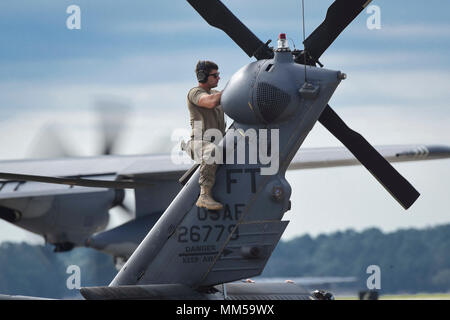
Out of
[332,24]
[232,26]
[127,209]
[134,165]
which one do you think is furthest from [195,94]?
[127,209]

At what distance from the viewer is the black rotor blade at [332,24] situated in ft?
26.7

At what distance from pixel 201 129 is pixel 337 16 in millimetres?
1854

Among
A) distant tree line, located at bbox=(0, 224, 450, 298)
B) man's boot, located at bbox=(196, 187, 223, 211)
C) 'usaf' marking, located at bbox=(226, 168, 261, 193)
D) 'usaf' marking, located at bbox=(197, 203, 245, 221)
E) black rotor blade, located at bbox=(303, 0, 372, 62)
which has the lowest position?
'usaf' marking, located at bbox=(197, 203, 245, 221)

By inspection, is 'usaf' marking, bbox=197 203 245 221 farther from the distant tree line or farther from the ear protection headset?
the distant tree line

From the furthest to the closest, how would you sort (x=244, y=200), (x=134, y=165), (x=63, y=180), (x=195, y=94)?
1. (x=134, y=165)
2. (x=195, y=94)
3. (x=63, y=180)
4. (x=244, y=200)

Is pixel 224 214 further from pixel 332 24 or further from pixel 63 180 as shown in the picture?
pixel 332 24

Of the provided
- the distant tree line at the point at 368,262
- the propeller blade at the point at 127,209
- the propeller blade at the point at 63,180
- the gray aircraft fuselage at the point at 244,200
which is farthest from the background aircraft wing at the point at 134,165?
the gray aircraft fuselage at the point at 244,200

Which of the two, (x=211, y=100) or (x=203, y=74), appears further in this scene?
(x=203, y=74)

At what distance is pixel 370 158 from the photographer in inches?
326

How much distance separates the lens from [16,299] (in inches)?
301

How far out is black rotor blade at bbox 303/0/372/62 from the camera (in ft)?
26.7

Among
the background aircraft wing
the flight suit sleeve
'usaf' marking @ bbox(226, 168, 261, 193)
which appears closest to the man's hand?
the flight suit sleeve

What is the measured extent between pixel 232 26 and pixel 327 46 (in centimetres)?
102
